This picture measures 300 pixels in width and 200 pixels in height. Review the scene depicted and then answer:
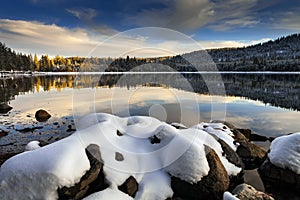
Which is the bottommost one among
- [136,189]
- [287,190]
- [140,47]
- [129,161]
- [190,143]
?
[287,190]

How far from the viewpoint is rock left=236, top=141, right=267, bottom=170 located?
34.5ft

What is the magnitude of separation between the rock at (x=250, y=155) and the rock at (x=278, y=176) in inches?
31.4

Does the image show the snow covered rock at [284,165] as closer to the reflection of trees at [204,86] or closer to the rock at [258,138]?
the rock at [258,138]

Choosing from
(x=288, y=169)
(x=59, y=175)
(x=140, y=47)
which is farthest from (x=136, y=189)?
(x=288, y=169)

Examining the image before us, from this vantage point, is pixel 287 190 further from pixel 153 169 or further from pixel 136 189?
pixel 136 189

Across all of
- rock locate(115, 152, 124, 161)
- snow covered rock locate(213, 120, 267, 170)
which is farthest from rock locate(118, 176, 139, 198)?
snow covered rock locate(213, 120, 267, 170)

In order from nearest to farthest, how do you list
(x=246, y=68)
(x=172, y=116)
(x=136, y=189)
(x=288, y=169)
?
(x=136, y=189) < (x=288, y=169) < (x=172, y=116) < (x=246, y=68)

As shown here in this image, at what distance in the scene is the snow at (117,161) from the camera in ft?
19.7

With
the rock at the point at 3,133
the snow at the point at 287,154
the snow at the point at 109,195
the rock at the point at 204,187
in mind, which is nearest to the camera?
the snow at the point at 109,195

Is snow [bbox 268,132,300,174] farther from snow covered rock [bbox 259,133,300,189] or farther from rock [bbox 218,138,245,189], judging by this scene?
rock [bbox 218,138,245,189]

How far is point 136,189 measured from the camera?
22.9 feet

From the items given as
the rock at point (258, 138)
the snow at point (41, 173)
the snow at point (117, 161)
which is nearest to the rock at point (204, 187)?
the snow at point (117, 161)

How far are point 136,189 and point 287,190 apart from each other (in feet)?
18.3

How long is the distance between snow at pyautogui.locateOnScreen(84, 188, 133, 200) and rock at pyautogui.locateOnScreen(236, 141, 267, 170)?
6237 millimetres
